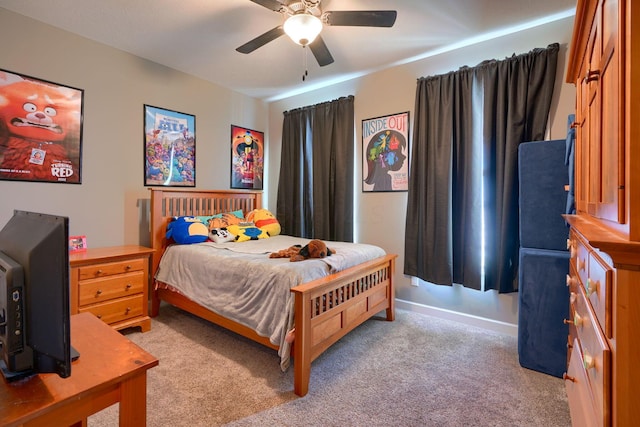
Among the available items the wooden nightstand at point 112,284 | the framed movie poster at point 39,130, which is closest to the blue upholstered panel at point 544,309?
the wooden nightstand at point 112,284

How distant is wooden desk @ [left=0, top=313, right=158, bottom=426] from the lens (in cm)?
71

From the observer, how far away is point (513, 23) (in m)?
2.53

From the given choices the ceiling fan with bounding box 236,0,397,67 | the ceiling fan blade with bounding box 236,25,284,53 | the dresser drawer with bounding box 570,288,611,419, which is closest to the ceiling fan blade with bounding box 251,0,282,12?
the ceiling fan with bounding box 236,0,397,67

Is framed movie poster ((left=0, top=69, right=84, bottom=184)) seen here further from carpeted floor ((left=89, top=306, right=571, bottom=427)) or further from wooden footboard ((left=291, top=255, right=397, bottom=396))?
wooden footboard ((left=291, top=255, right=397, bottom=396))

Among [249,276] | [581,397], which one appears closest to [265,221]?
[249,276]

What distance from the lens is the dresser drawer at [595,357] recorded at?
78 centimetres

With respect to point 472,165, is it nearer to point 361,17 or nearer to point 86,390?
point 361,17

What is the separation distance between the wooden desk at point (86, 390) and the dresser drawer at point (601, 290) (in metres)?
1.27

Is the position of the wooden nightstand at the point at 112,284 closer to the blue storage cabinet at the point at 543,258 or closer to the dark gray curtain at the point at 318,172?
the dark gray curtain at the point at 318,172

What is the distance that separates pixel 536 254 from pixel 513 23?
1966 mm

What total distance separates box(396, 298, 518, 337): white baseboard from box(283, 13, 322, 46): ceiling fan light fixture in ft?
8.89

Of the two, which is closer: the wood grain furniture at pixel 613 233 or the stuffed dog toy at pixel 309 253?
the wood grain furniture at pixel 613 233

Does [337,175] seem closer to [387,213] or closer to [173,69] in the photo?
[387,213]

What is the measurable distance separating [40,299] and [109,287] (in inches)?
84.4
